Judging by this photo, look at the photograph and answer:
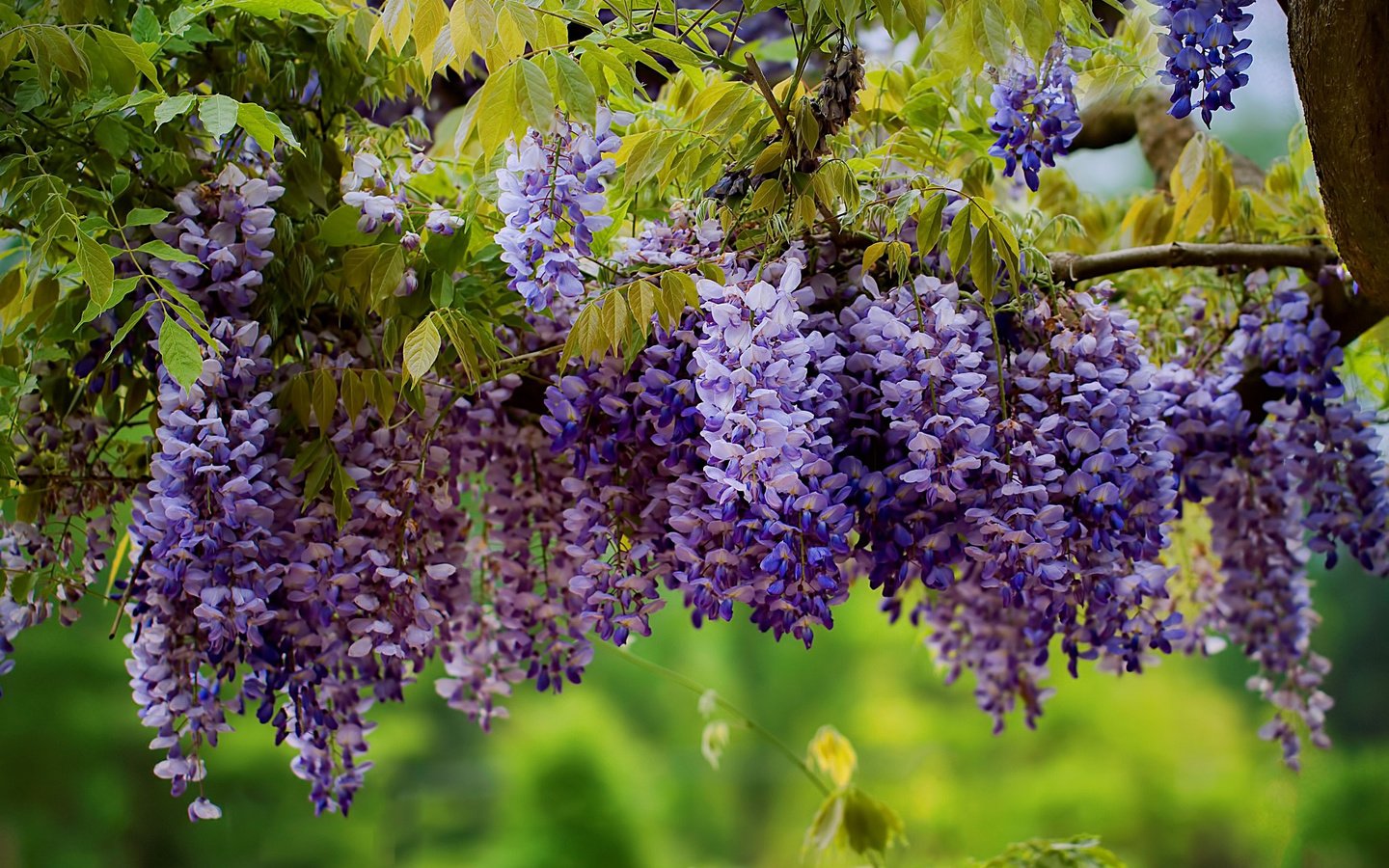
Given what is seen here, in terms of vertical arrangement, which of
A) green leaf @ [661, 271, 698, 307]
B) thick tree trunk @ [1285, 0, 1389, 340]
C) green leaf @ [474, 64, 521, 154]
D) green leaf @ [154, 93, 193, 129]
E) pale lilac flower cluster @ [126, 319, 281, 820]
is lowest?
pale lilac flower cluster @ [126, 319, 281, 820]

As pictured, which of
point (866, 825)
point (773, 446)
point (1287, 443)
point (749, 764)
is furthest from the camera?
point (749, 764)

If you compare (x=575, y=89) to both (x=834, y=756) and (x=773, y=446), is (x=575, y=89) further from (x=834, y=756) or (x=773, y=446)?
(x=834, y=756)

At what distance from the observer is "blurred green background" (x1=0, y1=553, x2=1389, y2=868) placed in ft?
9.76

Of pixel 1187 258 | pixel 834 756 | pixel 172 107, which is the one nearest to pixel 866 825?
pixel 834 756

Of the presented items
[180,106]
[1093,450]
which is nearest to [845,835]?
[1093,450]

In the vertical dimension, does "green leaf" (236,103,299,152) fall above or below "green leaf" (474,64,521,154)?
below

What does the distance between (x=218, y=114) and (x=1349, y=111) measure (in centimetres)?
72

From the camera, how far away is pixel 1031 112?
34.0 inches

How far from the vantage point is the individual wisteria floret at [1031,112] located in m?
0.86

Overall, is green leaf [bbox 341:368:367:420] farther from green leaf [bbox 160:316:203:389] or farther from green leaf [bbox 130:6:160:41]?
green leaf [bbox 130:6:160:41]

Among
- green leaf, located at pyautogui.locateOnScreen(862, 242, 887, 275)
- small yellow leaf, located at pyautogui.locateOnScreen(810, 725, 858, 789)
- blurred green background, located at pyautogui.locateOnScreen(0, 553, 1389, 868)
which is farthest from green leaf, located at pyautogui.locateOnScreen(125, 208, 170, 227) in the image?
blurred green background, located at pyautogui.locateOnScreen(0, 553, 1389, 868)

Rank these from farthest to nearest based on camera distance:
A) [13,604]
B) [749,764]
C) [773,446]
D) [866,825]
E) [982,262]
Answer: [749,764] → [866,825] → [13,604] → [982,262] → [773,446]

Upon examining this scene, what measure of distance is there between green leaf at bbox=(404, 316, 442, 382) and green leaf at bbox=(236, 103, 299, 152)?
5.5 inches

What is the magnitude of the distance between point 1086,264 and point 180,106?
687mm
